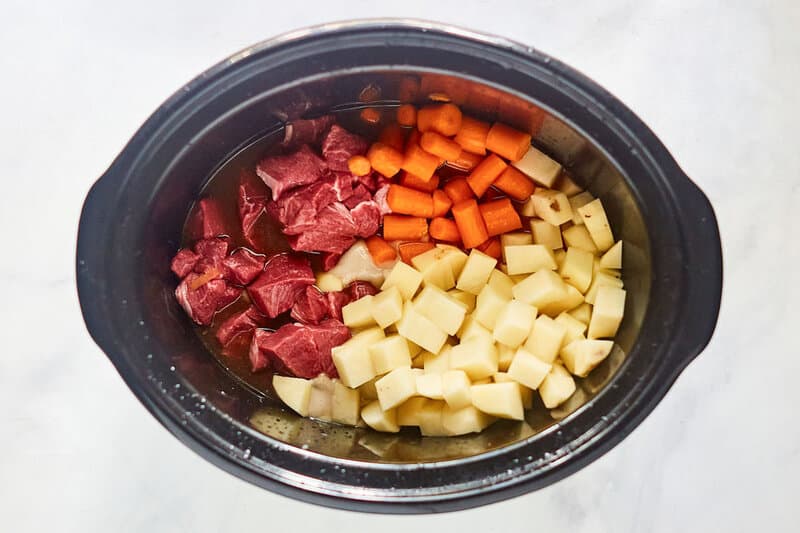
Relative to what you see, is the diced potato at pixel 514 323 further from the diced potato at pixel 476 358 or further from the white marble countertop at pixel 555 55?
the white marble countertop at pixel 555 55

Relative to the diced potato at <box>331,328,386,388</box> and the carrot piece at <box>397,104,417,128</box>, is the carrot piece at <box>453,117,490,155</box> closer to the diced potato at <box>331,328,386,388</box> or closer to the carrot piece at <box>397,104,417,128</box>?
the carrot piece at <box>397,104,417,128</box>

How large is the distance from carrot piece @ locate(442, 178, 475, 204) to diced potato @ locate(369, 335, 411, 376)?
456 mm

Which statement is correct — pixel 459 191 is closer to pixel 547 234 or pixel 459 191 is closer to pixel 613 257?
pixel 547 234

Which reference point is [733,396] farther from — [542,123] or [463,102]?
[463,102]

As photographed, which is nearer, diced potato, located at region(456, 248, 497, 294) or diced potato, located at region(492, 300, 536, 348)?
diced potato, located at region(492, 300, 536, 348)

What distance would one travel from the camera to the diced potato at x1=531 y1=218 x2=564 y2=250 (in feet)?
6.27

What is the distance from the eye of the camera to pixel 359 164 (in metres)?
1.92

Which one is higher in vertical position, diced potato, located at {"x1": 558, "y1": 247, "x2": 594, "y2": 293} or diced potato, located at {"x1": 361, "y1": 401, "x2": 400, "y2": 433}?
diced potato, located at {"x1": 558, "y1": 247, "x2": 594, "y2": 293}

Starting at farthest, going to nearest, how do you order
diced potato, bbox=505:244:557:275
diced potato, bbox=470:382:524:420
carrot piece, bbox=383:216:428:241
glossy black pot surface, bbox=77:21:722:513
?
carrot piece, bbox=383:216:428:241 < diced potato, bbox=505:244:557:275 < diced potato, bbox=470:382:524:420 < glossy black pot surface, bbox=77:21:722:513

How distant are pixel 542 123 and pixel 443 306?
0.58 m

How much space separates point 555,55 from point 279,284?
1106 millimetres

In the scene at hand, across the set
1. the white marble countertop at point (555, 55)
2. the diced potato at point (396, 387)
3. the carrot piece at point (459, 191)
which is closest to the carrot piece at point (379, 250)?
the carrot piece at point (459, 191)

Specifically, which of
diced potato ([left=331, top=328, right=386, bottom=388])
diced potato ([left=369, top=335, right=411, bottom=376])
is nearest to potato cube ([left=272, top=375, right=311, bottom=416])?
diced potato ([left=331, top=328, right=386, bottom=388])

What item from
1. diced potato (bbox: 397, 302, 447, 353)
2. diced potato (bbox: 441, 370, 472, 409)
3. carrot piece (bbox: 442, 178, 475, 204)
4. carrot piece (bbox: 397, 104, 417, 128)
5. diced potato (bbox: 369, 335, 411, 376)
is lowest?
diced potato (bbox: 441, 370, 472, 409)
